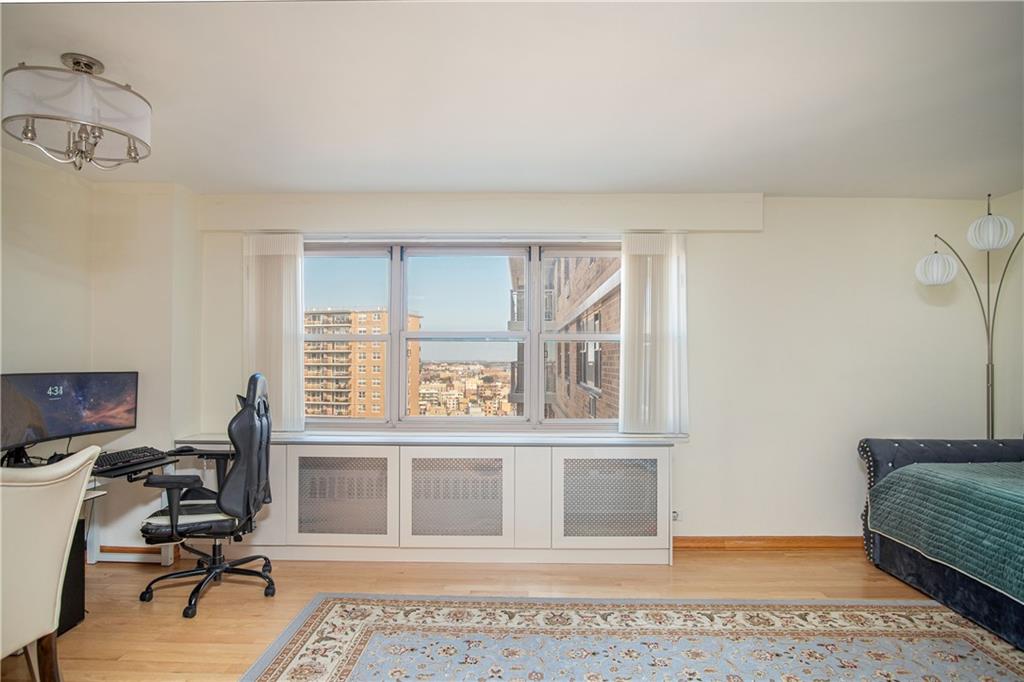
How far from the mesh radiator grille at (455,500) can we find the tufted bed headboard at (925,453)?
2463 millimetres

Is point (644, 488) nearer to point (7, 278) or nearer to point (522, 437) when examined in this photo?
point (522, 437)

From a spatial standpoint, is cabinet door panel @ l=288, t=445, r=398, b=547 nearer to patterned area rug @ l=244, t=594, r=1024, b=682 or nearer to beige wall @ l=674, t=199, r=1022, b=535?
patterned area rug @ l=244, t=594, r=1024, b=682

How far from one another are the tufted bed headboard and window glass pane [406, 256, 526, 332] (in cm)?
259

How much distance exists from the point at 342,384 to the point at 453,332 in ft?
3.14

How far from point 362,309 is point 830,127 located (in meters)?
3.29

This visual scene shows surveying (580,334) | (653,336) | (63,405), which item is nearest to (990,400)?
(653,336)

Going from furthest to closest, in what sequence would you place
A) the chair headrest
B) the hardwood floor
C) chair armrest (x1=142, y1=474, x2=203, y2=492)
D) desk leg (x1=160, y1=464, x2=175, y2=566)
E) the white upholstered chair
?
desk leg (x1=160, y1=464, x2=175, y2=566)
the chair headrest
chair armrest (x1=142, y1=474, x2=203, y2=492)
the hardwood floor
the white upholstered chair

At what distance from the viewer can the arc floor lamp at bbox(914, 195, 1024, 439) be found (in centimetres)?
351

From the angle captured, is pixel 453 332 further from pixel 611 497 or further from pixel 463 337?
pixel 611 497

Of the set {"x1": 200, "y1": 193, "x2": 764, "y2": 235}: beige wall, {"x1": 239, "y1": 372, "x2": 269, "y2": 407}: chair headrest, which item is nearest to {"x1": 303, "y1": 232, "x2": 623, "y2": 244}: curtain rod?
{"x1": 200, "y1": 193, "x2": 764, "y2": 235}: beige wall

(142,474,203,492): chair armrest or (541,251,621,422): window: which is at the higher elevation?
(541,251,621,422): window

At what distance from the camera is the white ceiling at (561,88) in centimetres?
192

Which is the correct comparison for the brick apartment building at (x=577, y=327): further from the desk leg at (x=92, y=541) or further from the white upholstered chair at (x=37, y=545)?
the desk leg at (x=92, y=541)

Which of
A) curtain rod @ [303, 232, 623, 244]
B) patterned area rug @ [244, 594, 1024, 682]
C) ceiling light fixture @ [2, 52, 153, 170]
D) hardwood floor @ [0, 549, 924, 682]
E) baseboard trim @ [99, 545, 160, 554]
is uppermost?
ceiling light fixture @ [2, 52, 153, 170]
